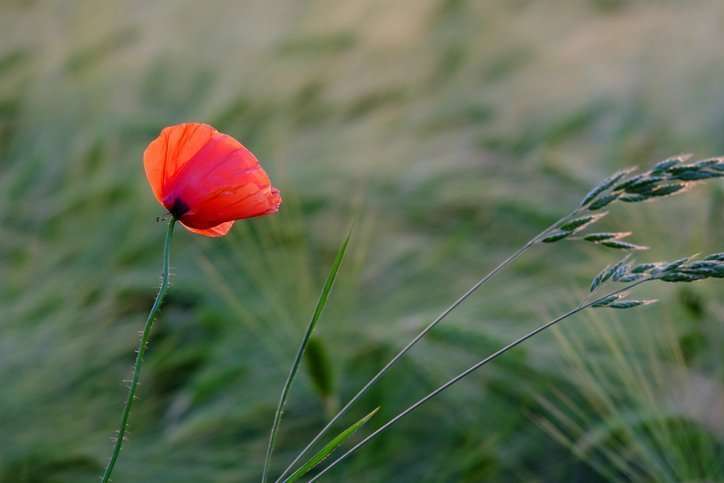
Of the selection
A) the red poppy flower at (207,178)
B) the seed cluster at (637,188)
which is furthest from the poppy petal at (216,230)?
the seed cluster at (637,188)

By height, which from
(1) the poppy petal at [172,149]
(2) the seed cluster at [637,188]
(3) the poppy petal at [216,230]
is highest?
(1) the poppy petal at [172,149]

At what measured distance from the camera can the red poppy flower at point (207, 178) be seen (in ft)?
1.37

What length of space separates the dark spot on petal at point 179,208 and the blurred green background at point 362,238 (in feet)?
0.76

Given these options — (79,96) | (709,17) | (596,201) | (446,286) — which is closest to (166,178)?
(596,201)

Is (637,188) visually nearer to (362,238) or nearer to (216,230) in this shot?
(216,230)

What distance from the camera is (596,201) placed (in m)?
0.41

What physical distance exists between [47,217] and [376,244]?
301 mm

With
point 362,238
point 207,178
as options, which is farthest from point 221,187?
point 362,238

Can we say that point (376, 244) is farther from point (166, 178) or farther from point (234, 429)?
point (166, 178)

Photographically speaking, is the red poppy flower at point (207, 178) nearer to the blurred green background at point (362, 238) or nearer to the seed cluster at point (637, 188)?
the seed cluster at point (637, 188)

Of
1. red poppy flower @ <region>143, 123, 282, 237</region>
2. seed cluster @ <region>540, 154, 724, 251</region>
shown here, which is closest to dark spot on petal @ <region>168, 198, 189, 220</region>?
red poppy flower @ <region>143, 123, 282, 237</region>

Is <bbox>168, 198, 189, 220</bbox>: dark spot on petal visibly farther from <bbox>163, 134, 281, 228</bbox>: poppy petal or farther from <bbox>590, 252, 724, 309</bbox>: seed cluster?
<bbox>590, 252, 724, 309</bbox>: seed cluster

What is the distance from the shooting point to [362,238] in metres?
0.96

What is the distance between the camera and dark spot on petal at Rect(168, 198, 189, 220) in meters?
0.43
